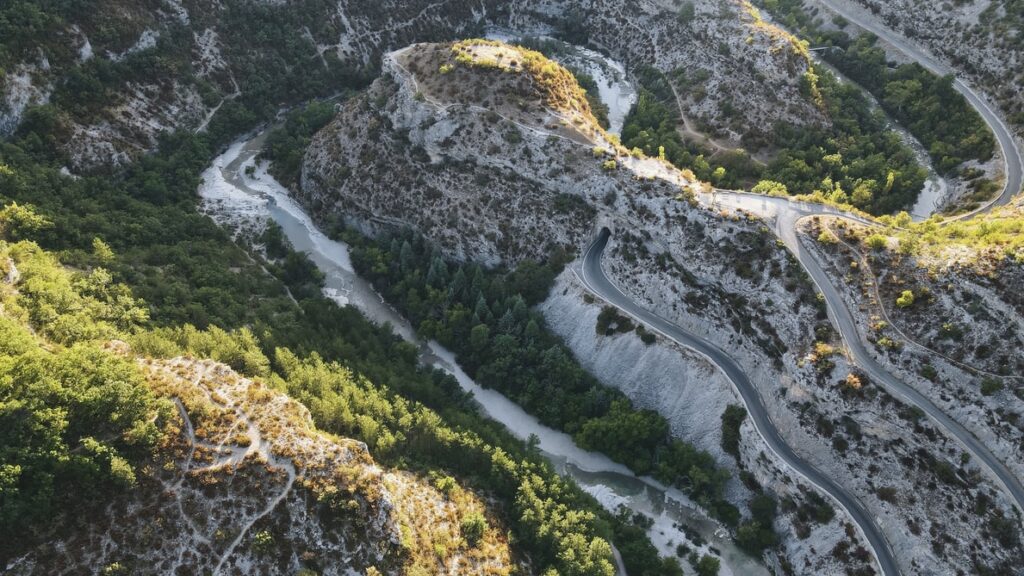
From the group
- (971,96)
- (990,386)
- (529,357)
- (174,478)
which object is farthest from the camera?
(971,96)

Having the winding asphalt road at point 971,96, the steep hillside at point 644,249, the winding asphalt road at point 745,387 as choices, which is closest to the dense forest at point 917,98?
the winding asphalt road at point 971,96

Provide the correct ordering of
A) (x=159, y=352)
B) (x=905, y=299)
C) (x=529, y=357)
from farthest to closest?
(x=529, y=357) → (x=905, y=299) → (x=159, y=352)

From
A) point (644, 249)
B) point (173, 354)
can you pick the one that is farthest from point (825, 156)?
point (173, 354)

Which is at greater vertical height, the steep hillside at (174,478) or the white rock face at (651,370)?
the white rock face at (651,370)

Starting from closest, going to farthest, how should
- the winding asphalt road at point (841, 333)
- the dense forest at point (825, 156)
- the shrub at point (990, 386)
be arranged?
the shrub at point (990, 386) → the winding asphalt road at point (841, 333) → the dense forest at point (825, 156)

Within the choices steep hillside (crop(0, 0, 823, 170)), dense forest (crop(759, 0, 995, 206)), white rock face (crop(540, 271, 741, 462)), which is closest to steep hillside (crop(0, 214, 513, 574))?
white rock face (crop(540, 271, 741, 462))

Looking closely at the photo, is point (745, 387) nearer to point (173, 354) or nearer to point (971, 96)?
point (173, 354)

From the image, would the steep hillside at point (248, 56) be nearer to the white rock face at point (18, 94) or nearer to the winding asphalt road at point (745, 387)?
the white rock face at point (18, 94)

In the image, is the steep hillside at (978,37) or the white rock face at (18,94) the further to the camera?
the steep hillside at (978,37)

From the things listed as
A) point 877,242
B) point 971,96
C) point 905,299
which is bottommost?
point 905,299
